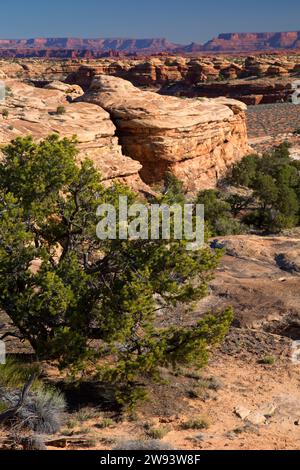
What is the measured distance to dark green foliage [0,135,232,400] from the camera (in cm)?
799

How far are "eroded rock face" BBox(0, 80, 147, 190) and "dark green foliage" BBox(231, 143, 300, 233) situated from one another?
5.22 metres

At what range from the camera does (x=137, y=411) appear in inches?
331

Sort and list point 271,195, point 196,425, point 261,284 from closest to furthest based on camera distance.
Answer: point 196,425, point 261,284, point 271,195

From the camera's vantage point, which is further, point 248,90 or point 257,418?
point 248,90

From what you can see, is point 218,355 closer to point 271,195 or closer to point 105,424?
point 105,424

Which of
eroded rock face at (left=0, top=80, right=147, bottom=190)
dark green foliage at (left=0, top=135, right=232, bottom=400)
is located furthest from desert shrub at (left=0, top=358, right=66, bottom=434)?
eroded rock face at (left=0, top=80, right=147, bottom=190)

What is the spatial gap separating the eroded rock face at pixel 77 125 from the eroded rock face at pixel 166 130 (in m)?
1.04

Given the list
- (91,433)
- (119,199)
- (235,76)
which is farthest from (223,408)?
(235,76)

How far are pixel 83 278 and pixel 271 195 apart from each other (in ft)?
54.1

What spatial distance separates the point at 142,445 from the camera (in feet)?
22.9

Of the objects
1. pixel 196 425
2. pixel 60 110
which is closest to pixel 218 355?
pixel 196 425

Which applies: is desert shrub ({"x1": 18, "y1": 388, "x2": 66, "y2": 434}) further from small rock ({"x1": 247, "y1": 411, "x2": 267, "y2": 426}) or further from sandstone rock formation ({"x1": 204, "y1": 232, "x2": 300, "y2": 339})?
sandstone rock formation ({"x1": 204, "y1": 232, "x2": 300, "y2": 339})

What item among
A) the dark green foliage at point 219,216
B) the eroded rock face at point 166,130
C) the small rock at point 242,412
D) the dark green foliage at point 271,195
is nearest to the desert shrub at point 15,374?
the small rock at point 242,412
